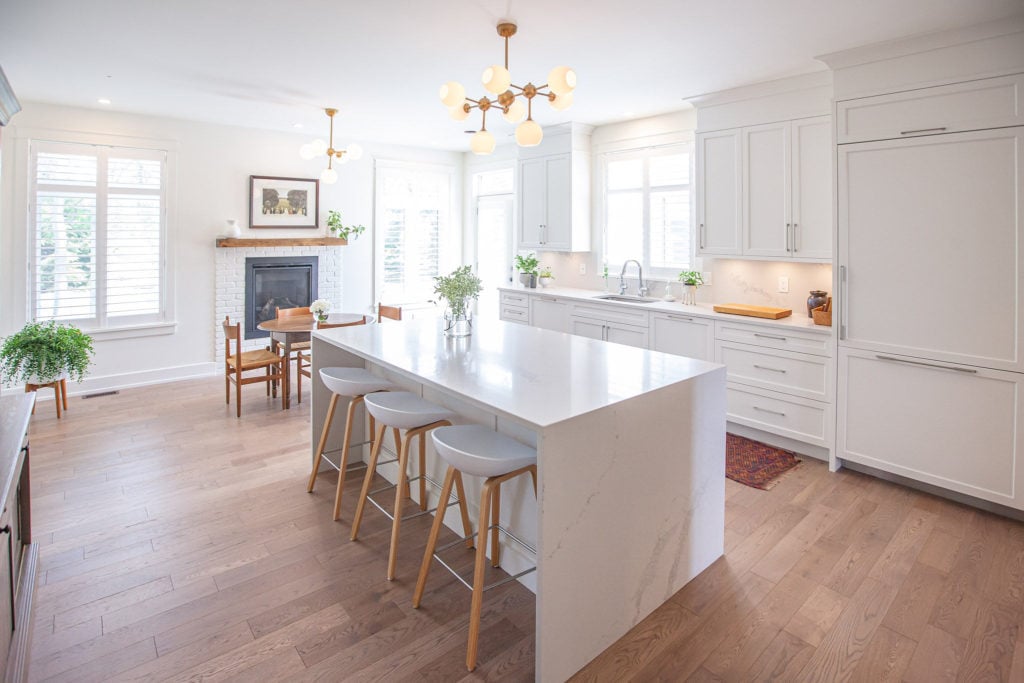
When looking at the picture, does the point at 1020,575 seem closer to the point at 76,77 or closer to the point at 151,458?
the point at 151,458

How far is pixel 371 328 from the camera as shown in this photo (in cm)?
363

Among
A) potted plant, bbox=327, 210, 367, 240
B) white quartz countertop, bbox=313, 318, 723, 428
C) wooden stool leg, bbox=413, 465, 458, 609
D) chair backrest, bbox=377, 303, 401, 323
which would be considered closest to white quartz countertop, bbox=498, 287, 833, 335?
chair backrest, bbox=377, 303, 401, 323

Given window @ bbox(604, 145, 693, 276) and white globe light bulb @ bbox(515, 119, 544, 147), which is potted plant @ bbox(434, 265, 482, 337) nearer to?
white globe light bulb @ bbox(515, 119, 544, 147)

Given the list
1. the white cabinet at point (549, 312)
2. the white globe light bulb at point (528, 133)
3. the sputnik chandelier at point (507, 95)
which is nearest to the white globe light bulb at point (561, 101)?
the sputnik chandelier at point (507, 95)

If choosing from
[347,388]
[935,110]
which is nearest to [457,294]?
[347,388]

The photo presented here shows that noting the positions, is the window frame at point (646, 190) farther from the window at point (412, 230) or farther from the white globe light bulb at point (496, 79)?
the white globe light bulb at point (496, 79)

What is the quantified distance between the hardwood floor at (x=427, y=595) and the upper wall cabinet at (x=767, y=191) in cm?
170

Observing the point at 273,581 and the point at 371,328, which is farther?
the point at 371,328

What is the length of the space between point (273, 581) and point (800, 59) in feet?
13.9

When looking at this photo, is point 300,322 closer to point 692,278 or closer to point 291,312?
point 291,312

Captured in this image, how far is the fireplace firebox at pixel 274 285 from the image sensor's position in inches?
247

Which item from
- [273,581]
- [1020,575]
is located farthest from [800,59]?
[273,581]

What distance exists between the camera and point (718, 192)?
179 inches

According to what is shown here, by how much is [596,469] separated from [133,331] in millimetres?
5494
